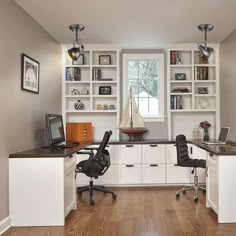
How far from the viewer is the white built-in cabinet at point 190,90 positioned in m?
5.35

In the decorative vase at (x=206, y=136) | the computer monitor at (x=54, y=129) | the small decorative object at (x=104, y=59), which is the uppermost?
the small decorative object at (x=104, y=59)

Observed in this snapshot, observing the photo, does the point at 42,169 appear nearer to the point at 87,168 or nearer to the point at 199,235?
the point at 87,168

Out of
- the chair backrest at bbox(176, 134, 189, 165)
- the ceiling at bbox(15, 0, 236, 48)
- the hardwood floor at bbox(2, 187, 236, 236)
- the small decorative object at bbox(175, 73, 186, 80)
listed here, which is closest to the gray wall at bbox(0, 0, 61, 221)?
the ceiling at bbox(15, 0, 236, 48)

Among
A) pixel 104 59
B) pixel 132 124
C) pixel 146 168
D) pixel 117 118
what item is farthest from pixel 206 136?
pixel 104 59

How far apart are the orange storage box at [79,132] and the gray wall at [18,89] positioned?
0.58 metres

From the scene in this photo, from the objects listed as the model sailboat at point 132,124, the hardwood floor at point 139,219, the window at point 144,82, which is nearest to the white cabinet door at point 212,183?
the hardwood floor at point 139,219

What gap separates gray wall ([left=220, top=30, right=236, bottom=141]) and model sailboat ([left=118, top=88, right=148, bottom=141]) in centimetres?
142

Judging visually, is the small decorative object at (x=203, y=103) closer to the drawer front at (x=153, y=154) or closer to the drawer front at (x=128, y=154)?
the drawer front at (x=153, y=154)

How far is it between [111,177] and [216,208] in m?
2.07

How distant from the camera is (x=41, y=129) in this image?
4.22m

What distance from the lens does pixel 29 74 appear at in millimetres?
3750

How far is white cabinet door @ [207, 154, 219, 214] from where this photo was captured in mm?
3338

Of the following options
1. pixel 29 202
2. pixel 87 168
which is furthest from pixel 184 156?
pixel 29 202

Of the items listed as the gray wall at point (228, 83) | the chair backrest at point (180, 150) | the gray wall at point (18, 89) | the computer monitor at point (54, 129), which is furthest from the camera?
the gray wall at point (228, 83)
